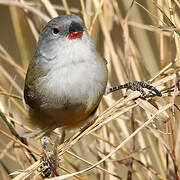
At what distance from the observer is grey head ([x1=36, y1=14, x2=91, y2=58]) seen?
2229mm

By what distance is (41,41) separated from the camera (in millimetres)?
2461

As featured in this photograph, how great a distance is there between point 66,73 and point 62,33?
19cm

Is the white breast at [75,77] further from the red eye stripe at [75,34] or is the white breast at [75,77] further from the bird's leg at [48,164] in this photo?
the bird's leg at [48,164]

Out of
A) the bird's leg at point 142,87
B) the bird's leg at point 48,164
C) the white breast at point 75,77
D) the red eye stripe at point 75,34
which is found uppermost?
the red eye stripe at point 75,34

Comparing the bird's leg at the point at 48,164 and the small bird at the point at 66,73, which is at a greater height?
the small bird at the point at 66,73

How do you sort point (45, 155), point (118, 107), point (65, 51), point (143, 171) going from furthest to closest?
1. point (143, 171)
2. point (45, 155)
3. point (65, 51)
4. point (118, 107)

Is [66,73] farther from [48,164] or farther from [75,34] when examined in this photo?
[48,164]

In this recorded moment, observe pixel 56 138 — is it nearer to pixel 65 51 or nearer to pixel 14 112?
pixel 14 112

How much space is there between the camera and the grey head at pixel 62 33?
2229 millimetres

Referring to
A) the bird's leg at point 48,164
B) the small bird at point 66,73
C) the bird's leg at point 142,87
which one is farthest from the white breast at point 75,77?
the bird's leg at point 48,164

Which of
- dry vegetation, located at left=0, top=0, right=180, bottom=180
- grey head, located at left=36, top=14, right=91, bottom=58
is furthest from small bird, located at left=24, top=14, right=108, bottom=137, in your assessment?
dry vegetation, located at left=0, top=0, right=180, bottom=180

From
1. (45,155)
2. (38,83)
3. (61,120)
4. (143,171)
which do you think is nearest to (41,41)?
(38,83)

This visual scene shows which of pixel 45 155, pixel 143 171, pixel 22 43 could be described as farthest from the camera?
pixel 22 43

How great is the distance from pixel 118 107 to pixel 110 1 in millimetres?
833
